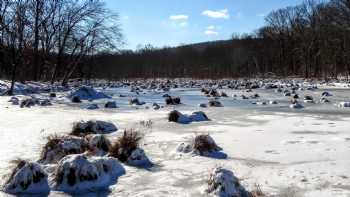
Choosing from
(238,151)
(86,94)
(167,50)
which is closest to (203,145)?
(238,151)

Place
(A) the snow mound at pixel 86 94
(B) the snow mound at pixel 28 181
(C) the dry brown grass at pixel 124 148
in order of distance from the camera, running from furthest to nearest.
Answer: (A) the snow mound at pixel 86 94, (C) the dry brown grass at pixel 124 148, (B) the snow mound at pixel 28 181

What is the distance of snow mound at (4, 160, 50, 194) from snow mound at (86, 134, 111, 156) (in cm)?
156

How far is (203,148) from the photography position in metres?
7.00

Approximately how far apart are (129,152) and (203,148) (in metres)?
1.11

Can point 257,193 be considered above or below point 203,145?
below

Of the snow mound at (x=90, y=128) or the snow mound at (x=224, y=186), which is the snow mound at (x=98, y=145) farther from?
the snow mound at (x=224, y=186)

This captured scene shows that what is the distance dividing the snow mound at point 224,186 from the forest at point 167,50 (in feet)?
70.9

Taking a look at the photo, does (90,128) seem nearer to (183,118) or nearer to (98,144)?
(98,144)

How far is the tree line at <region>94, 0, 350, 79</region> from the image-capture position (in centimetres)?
5450

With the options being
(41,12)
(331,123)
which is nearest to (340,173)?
(331,123)

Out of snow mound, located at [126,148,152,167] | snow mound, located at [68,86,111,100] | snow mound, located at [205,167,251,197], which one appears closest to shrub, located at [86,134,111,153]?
snow mound, located at [126,148,152,167]

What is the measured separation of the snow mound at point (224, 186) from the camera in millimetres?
4910

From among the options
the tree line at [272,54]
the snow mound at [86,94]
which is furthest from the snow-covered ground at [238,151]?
the tree line at [272,54]

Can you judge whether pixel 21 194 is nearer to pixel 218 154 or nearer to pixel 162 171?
pixel 162 171
